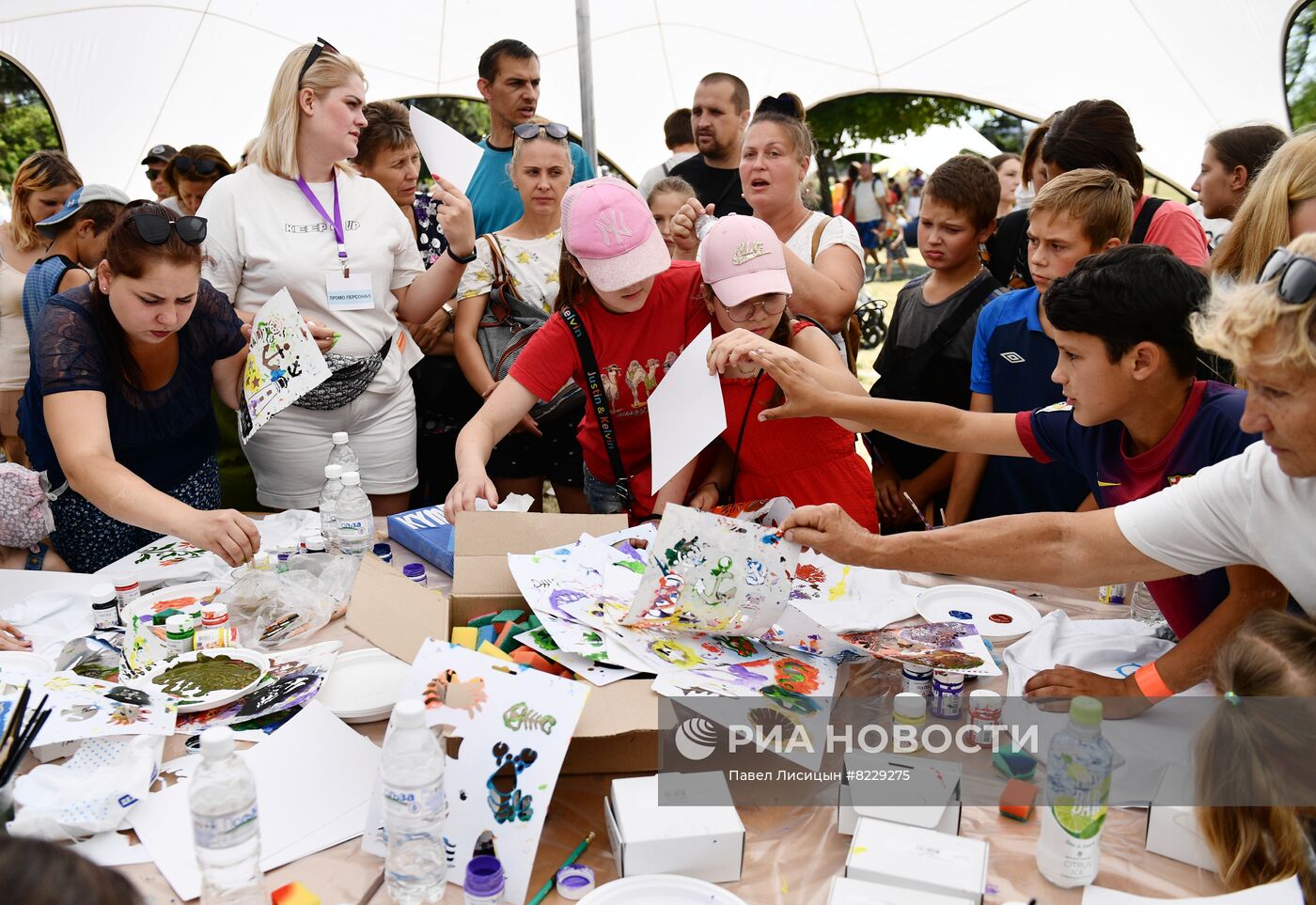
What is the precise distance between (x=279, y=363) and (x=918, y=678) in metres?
1.71

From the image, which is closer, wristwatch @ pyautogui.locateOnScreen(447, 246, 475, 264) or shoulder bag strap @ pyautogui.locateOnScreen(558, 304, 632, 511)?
shoulder bag strap @ pyautogui.locateOnScreen(558, 304, 632, 511)

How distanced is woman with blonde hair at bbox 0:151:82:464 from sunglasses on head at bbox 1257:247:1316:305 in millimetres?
4430

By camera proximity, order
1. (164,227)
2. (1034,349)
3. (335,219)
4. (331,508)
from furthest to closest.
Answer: (335,219) < (1034,349) < (331,508) < (164,227)

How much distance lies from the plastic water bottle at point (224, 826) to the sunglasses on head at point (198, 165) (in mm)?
3556

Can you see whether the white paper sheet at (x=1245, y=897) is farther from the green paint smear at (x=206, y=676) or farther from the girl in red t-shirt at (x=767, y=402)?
the green paint smear at (x=206, y=676)

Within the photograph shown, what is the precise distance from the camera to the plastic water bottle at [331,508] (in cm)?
229

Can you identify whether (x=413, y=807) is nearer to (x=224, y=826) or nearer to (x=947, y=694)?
(x=224, y=826)

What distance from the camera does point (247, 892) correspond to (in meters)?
1.18

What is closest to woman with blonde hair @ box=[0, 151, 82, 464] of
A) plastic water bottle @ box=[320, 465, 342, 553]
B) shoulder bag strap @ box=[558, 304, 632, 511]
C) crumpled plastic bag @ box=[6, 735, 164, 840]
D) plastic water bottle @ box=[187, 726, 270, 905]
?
plastic water bottle @ box=[320, 465, 342, 553]

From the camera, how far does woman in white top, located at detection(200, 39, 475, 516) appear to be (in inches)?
110

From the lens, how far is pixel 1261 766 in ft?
3.88

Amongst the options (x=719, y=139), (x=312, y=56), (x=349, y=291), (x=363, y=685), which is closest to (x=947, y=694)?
(x=363, y=685)

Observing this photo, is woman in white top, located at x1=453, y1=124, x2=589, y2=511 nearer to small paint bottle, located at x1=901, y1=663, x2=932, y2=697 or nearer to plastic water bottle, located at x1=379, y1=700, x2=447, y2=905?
small paint bottle, located at x1=901, y1=663, x2=932, y2=697

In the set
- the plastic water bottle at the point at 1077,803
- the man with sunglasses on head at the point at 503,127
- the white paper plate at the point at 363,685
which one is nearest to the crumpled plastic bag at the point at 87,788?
the white paper plate at the point at 363,685
